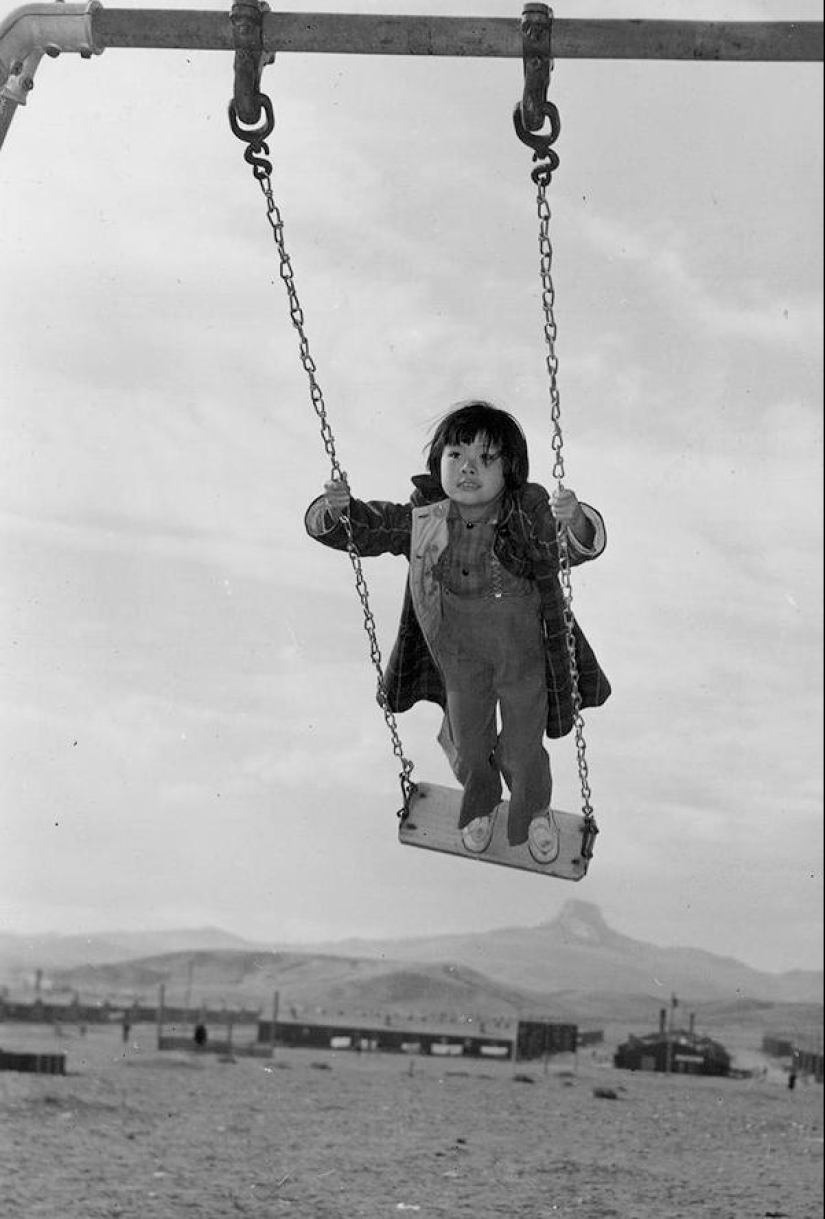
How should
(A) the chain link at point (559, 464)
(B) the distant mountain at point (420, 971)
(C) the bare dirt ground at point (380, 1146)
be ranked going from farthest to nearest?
(B) the distant mountain at point (420, 971), (C) the bare dirt ground at point (380, 1146), (A) the chain link at point (559, 464)

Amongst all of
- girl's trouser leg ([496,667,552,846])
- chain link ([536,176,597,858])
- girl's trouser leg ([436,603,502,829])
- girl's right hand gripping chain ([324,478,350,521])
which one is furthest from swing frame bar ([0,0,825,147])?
girl's trouser leg ([496,667,552,846])

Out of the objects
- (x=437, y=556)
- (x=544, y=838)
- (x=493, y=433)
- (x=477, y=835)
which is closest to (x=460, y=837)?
(x=477, y=835)

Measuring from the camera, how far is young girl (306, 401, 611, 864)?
12.3ft

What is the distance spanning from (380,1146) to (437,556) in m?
15.2

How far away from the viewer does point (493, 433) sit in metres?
3.73

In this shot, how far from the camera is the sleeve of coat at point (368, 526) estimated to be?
3.72 metres

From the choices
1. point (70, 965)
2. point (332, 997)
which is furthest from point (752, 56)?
point (332, 997)

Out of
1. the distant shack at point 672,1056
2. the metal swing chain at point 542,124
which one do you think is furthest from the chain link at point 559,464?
the distant shack at point 672,1056

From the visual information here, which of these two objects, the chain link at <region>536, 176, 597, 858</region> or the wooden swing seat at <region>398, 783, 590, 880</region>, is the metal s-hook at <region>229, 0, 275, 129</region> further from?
the wooden swing seat at <region>398, 783, 590, 880</region>

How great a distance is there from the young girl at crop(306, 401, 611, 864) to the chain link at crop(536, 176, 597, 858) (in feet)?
0.28

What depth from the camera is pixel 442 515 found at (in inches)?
150

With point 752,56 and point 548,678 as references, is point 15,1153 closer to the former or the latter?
point 548,678

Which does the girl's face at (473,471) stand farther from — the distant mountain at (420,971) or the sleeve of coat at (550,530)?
the distant mountain at (420,971)

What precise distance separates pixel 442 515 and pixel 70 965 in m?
70.2
